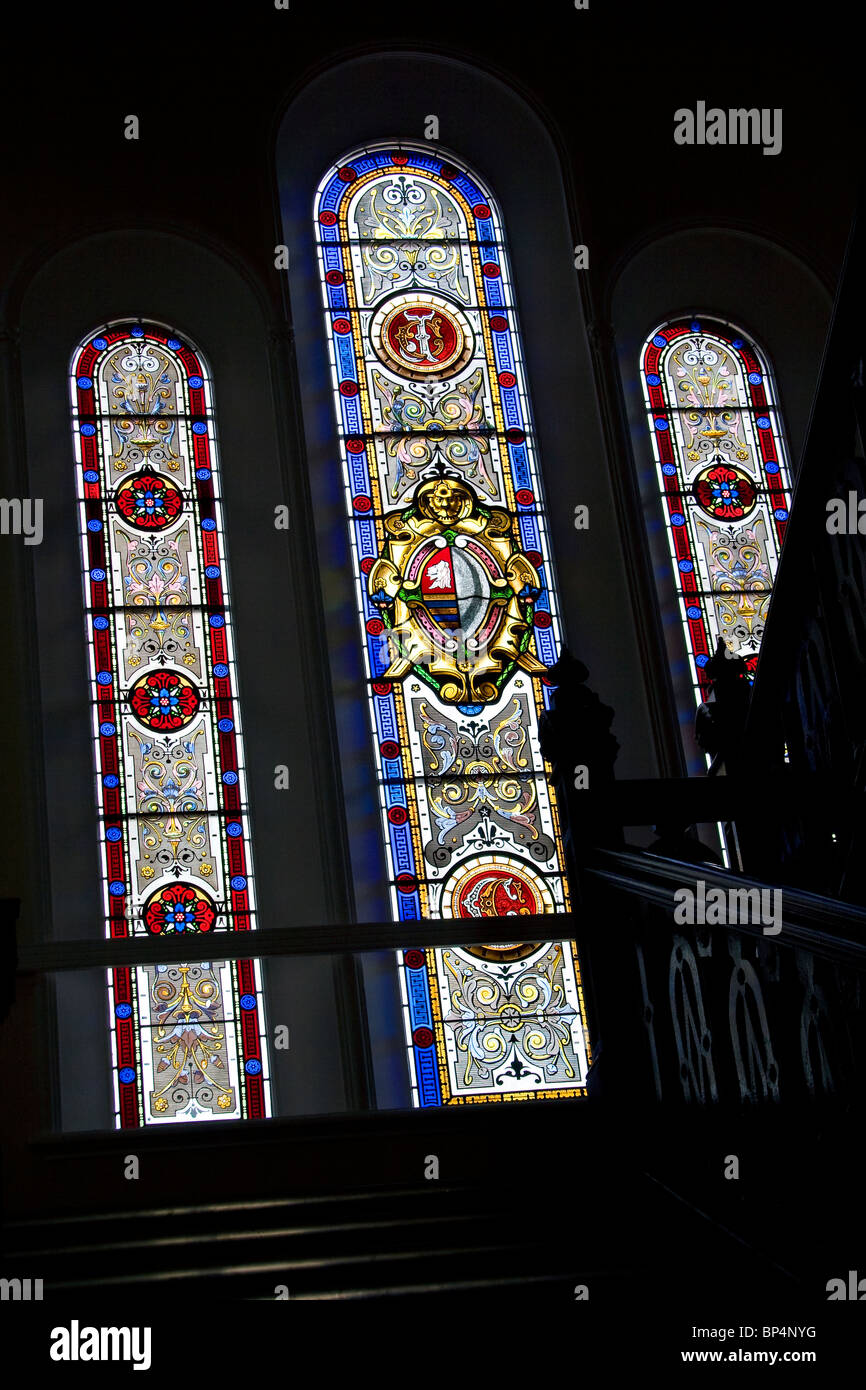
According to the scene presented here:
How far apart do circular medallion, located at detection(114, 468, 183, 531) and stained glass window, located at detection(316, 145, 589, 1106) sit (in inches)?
28.0

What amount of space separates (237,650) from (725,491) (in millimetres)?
2199

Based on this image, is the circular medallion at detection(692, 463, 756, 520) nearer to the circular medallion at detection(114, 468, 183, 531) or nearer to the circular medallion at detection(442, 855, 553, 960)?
the circular medallion at detection(442, 855, 553, 960)

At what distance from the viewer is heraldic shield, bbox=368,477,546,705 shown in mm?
6223

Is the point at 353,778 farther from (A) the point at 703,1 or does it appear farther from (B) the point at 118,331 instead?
(A) the point at 703,1

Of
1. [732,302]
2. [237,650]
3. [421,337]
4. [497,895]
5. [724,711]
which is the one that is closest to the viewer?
[724,711]

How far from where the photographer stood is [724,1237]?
2654mm

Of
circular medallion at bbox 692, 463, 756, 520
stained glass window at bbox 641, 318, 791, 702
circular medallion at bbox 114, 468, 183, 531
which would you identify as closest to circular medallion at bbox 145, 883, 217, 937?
circular medallion at bbox 114, 468, 183, 531

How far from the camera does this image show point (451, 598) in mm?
6371

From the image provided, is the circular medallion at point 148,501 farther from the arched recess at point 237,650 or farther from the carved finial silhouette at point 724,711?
the carved finial silhouette at point 724,711

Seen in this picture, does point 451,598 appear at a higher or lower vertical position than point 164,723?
higher

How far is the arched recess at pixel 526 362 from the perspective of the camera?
604 centimetres

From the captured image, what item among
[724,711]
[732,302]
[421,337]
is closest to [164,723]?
[421,337]

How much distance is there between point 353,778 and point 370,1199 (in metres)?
2.68

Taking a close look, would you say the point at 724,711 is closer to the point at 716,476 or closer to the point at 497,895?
the point at 497,895
